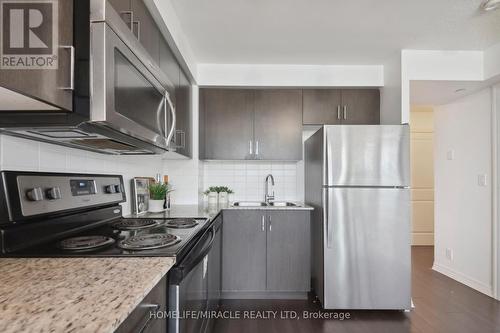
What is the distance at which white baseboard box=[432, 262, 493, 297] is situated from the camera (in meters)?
2.73

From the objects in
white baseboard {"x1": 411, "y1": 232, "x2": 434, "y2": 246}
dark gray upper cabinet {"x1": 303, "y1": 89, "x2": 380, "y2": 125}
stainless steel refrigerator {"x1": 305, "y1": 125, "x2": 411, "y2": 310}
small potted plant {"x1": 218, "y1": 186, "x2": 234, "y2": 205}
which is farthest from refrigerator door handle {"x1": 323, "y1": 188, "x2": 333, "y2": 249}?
white baseboard {"x1": 411, "y1": 232, "x2": 434, "y2": 246}

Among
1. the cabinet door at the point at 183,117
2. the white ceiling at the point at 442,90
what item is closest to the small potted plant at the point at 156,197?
the cabinet door at the point at 183,117

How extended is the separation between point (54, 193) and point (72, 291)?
0.66 m

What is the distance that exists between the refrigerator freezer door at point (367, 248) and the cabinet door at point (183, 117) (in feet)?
4.38

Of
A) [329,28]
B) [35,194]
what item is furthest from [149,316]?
[329,28]

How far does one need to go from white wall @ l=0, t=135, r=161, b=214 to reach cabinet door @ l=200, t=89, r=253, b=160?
991 millimetres

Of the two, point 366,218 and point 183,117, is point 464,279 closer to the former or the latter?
point 366,218

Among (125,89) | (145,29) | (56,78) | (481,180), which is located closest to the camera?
(56,78)

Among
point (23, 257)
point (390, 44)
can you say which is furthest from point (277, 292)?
point (390, 44)

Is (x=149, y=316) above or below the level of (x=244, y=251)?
above

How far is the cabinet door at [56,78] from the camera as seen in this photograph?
0.72 m

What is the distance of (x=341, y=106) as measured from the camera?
298 cm

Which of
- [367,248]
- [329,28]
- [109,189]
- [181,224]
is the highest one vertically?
[329,28]

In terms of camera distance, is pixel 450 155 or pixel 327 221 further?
pixel 450 155
